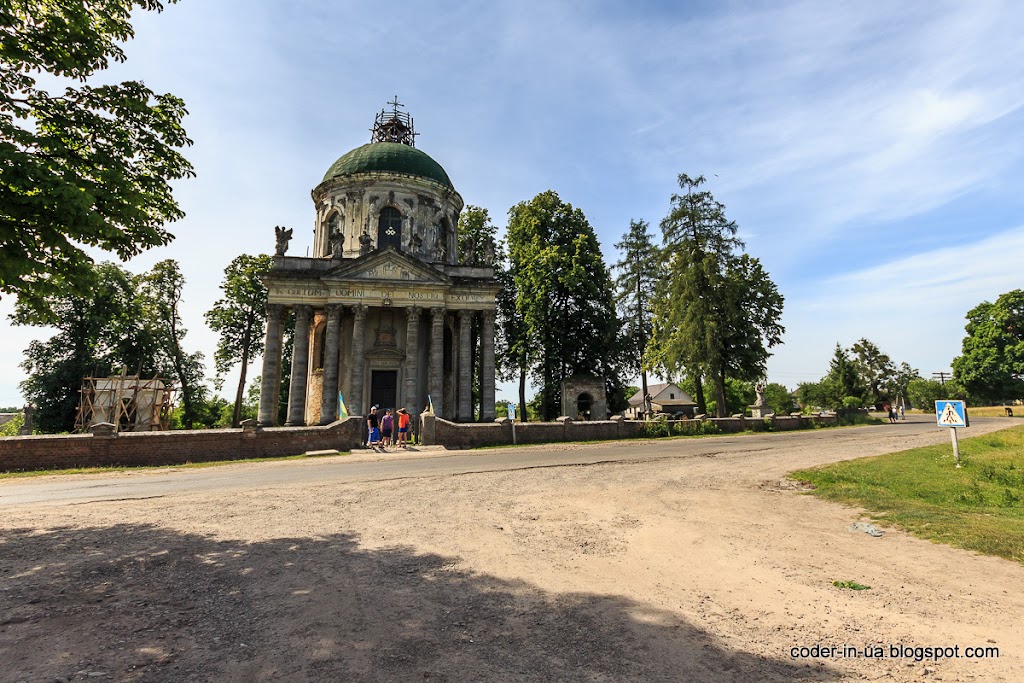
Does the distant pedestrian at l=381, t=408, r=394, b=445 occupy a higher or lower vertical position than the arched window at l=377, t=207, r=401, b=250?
lower

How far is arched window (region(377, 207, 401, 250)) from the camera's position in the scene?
31.2m

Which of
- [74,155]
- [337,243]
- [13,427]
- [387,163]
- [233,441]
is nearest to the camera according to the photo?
[74,155]

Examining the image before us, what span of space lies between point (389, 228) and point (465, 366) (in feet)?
34.7

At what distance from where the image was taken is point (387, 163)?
32.1 meters

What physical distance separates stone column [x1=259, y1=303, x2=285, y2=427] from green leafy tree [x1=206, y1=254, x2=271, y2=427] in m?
12.8

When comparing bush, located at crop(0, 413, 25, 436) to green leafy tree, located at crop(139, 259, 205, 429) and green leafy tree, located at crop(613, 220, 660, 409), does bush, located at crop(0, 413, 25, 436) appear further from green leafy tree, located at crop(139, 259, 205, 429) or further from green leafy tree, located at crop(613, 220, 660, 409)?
green leafy tree, located at crop(613, 220, 660, 409)

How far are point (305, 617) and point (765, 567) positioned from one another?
492cm

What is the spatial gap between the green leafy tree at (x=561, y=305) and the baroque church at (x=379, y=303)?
13.6ft

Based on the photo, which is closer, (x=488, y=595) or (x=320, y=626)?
(x=320, y=626)

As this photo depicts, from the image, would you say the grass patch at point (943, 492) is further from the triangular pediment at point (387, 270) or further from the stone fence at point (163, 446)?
the triangular pediment at point (387, 270)

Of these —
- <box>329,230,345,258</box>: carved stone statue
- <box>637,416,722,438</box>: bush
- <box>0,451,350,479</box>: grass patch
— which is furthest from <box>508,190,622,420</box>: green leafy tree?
A: <box>0,451,350,479</box>: grass patch

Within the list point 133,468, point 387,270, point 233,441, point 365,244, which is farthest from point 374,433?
point 365,244

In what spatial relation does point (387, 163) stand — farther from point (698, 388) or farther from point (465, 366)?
point (698, 388)

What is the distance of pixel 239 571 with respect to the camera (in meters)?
5.41
